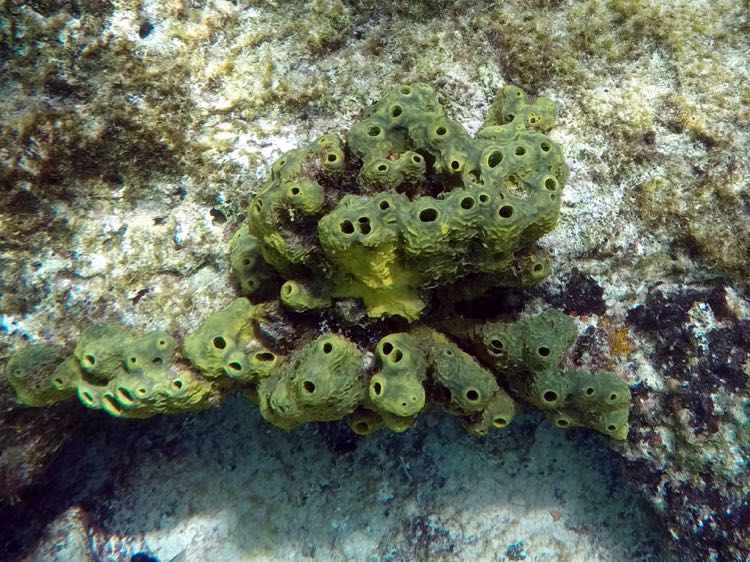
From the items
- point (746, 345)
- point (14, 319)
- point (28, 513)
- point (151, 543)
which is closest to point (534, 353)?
point (746, 345)

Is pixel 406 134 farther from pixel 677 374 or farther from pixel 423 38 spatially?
pixel 677 374

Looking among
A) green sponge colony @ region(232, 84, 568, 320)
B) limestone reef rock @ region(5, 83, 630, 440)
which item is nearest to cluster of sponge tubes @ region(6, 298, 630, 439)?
limestone reef rock @ region(5, 83, 630, 440)

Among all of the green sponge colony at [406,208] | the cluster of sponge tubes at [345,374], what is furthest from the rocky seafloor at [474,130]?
the green sponge colony at [406,208]

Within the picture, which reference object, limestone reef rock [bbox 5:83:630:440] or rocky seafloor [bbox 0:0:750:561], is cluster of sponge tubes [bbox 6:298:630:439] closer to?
limestone reef rock [bbox 5:83:630:440]

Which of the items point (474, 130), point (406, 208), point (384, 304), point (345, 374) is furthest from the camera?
point (474, 130)

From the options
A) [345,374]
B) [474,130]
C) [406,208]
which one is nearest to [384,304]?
[345,374]

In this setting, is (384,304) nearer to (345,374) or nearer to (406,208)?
(345,374)
